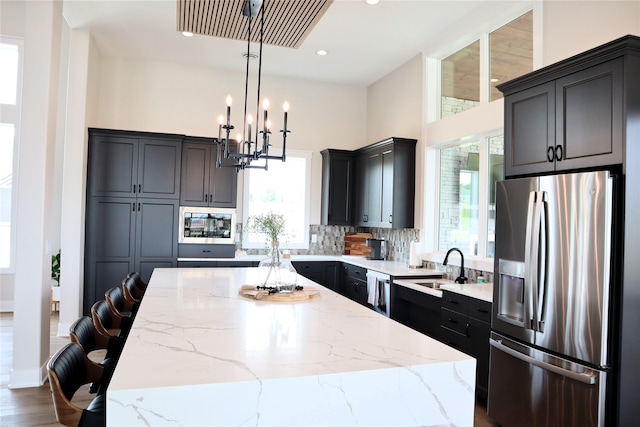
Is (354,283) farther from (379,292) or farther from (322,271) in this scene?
(379,292)

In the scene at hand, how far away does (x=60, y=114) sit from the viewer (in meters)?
6.62

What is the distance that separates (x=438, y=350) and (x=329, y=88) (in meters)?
5.62

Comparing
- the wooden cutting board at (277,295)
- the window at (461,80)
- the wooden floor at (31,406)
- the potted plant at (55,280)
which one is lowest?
the wooden floor at (31,406)

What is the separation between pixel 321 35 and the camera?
5.00 m

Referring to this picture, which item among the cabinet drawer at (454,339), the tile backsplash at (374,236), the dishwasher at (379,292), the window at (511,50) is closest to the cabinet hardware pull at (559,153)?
the window at (511,50)

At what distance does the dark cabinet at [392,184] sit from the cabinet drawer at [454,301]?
63.0 inches

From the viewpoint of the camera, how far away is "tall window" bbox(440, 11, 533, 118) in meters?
4.01

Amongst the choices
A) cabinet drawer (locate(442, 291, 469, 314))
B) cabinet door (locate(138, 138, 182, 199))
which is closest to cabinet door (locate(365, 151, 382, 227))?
cabinet drawer (locate(442, 291, 469, 314))

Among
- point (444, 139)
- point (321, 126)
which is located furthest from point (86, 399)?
point (321, 126)

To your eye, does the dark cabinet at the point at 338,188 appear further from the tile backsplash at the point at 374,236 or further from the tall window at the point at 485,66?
the tall window at the point at 485,66

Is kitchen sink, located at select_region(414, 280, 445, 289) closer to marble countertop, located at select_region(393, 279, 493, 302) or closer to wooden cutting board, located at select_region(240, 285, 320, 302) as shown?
marble countertop, located at select_region(393, 279, 493, 302)

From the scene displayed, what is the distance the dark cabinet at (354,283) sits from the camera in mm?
5405

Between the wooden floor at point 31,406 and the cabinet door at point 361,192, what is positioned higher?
the cabinet door at point 361,192

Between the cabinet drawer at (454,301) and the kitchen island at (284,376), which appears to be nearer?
the kitchen island at (284,376)
